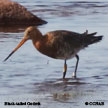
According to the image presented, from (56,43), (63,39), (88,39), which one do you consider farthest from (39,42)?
(88,39)

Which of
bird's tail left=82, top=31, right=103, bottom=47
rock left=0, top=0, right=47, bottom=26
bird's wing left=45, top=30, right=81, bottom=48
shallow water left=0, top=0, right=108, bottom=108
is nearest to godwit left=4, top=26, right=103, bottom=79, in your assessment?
bird's wing left=45, top=30, right=81, bottom=48

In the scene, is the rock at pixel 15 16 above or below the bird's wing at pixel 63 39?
below

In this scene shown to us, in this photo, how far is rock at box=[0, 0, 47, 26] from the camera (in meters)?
19.2

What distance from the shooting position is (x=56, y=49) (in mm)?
12766

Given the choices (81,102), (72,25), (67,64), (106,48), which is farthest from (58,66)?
(72,25)

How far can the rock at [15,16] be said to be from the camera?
1917 centimetres

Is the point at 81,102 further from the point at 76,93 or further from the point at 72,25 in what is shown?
the point at 72,25

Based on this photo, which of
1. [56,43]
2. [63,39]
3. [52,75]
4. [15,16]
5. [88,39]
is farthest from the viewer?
[15,16]

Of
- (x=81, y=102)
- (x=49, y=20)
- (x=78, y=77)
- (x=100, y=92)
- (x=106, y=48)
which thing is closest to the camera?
(x=81, y=102)

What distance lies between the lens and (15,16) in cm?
1928

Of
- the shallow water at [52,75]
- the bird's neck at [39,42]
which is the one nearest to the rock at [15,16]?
the shallow water at [52,75]

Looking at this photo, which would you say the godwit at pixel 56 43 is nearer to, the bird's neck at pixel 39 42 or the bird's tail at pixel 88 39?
the bird's neck at pixel 39 42

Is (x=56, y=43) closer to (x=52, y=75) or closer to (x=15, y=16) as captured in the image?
(x=52, y=75)

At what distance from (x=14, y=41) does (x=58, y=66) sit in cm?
261
